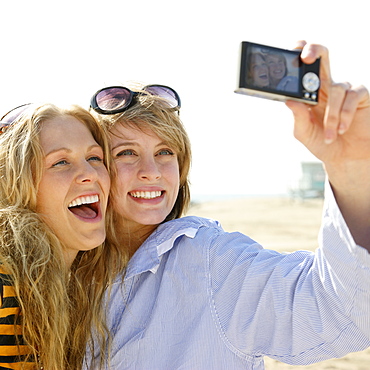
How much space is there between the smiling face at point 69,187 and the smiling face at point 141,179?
181 millimetres

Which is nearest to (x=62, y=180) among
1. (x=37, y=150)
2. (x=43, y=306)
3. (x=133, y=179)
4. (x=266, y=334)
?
(x=37, y=150)

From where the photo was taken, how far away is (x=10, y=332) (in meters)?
2.52

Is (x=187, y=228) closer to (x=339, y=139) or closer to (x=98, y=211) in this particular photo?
(x=98, y=211)

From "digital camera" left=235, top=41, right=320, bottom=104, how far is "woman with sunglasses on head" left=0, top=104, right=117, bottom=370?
1.37 m

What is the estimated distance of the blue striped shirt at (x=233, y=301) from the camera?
6.52ft

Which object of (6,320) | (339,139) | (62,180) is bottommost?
(6,320)

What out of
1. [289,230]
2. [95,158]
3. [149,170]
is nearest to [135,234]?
[149,170]

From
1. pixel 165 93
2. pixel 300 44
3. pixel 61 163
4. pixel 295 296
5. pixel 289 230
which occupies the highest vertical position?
pixel 300 44

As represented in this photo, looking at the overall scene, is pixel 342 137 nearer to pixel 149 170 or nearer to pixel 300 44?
pixel 300 44

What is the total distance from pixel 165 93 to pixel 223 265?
54.9 inches

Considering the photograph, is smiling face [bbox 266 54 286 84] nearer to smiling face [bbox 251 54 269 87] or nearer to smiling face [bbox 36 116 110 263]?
smiling face [bbox 251 54 269 87]

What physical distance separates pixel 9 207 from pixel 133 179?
0.72 m

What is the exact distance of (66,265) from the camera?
301cm

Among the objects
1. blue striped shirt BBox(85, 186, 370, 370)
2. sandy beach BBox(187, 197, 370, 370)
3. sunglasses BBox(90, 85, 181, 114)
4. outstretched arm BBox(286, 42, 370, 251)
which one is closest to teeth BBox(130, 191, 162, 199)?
blue striped shirt BBox(85, 186, 370, 370)
